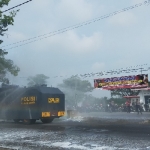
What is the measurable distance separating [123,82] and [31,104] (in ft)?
70.3

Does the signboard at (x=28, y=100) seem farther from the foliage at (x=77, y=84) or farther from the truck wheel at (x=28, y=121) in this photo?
the foliage at (x=77, y=84)

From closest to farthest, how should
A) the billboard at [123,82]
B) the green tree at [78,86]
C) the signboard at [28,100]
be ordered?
the signboard at [28,100]
the billboard at [123,82]
the green tree at [78,86]

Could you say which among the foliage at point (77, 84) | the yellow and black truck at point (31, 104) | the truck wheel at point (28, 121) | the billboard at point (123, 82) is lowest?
the truck wheel at point (28, 121)

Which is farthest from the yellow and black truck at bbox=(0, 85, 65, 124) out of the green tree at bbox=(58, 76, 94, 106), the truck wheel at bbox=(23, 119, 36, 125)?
the green tree at bbox=(58, 76, 94, 106)

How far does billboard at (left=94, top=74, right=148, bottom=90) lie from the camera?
40.0 metres

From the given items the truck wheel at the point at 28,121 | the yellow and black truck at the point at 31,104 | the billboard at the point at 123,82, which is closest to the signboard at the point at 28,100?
the yellow and black truck at the point at 31,104

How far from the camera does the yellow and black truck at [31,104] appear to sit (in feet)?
74.1

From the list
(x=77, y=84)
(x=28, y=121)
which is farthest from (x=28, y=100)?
(x=77, y=84)

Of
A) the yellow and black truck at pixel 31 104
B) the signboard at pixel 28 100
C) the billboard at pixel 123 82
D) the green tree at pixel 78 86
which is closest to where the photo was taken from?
the yellow and black truck at pixel 31 104

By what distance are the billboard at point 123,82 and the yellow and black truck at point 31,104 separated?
18.9 metres

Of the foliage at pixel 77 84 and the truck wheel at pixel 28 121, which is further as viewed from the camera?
the foliage at pixel 77 84

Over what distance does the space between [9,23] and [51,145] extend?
19555mm

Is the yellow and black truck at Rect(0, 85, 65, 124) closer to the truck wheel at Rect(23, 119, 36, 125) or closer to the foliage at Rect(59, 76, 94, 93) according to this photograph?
the truck wheel at Rect(23, 119, 36, 125)

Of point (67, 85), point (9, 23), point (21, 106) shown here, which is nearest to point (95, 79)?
point (9, 23)
